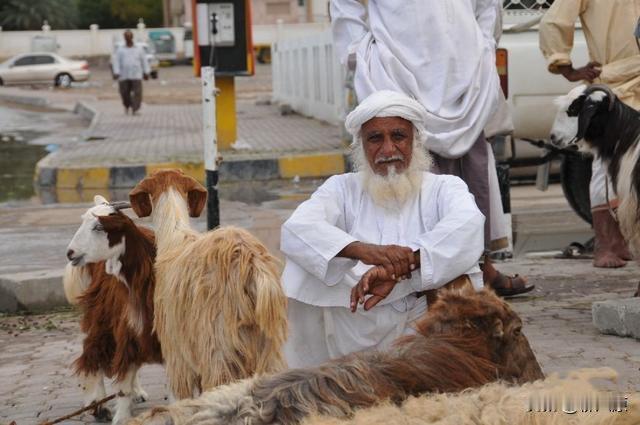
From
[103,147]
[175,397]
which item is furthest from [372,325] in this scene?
[103,147]

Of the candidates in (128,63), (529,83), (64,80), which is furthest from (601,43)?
(64,80)

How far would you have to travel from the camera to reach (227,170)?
51.8 ft

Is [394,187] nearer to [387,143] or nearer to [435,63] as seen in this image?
[387,143]

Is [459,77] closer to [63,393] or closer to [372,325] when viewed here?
[372,325]

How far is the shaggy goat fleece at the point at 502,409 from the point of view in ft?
9.06

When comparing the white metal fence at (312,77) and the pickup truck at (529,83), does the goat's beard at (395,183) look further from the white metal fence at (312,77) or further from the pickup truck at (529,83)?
the white metal fence at (312,77)

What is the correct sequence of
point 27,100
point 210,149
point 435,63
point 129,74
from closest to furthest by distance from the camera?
point 435,63 < point 210,149 < point 129,74 < point 27,100

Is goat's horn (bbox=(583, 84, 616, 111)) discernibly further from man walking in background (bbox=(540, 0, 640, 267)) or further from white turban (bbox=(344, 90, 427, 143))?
white turban (bbox=(344, 90, 427, 143))

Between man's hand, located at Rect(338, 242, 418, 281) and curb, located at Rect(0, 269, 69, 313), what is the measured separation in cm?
425

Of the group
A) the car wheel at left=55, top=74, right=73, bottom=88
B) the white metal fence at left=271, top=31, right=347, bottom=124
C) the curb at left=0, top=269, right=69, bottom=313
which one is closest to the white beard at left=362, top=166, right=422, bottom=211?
the curb at left=0, top=269, right=69, bottom=313

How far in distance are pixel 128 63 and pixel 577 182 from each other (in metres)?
20.9

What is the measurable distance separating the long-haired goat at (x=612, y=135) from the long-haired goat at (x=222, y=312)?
3.02m

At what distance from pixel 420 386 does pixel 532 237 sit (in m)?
7.44

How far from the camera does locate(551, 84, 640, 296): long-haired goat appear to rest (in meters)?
7.06
